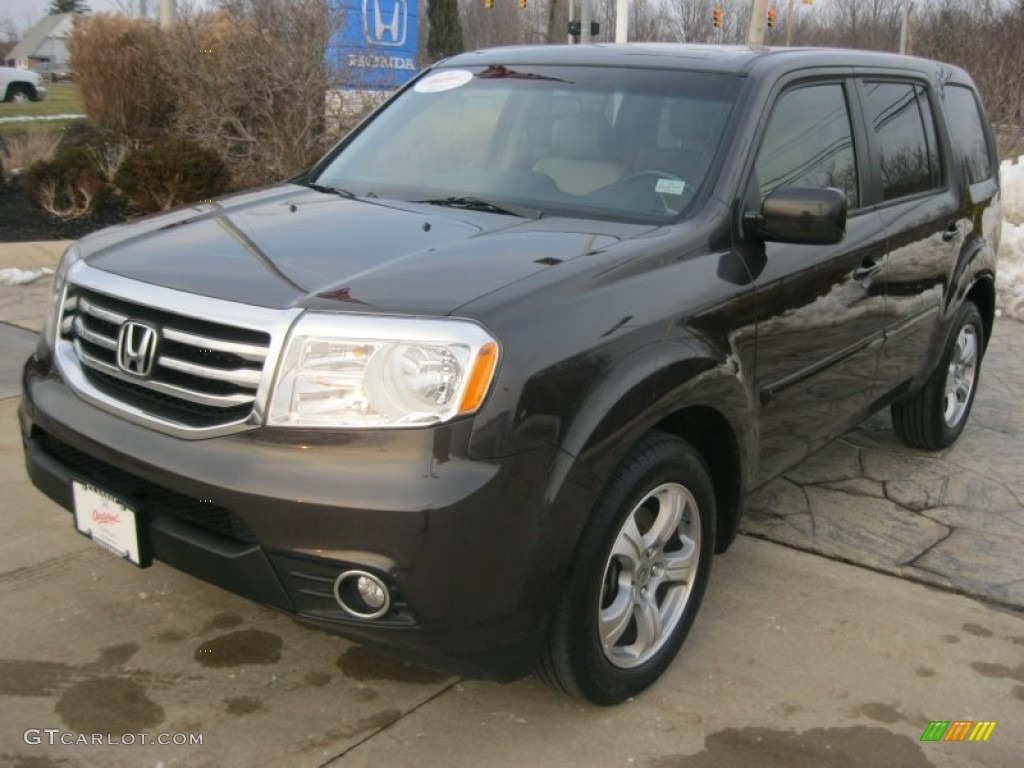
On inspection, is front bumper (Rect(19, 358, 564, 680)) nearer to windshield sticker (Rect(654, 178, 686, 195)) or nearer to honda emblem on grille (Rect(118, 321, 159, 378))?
honda emblem on grille (Rect(118, 321, 159, 378))

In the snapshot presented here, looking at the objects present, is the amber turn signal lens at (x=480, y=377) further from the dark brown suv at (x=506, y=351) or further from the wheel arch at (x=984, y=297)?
the wheel arch at (x=984, y=297)

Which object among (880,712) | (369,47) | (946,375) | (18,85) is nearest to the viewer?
(880,712)

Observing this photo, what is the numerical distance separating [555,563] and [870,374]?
2.11 metres

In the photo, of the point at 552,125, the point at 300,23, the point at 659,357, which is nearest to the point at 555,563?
the point at 659,357

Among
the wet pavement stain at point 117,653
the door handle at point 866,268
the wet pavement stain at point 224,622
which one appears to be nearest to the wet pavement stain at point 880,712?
the door handle at point 866,268

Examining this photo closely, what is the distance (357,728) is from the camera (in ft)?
9.50

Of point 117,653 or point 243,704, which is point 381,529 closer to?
point 243,704

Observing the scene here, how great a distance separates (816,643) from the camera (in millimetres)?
3475

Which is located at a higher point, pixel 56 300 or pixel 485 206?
pixel 485 206

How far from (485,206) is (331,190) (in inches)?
27.3

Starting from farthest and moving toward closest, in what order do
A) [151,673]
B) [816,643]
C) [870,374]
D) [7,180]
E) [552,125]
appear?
[7,180] → [870,374] → [552,125] → [816,643] → [151,673]

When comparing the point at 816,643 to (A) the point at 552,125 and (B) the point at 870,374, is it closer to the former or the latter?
(B) the point at 870,374

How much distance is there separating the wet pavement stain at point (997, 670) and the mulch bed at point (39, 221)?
26.2ft

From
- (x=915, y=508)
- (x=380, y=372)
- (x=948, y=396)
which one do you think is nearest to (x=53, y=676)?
(x=380, y=372)
